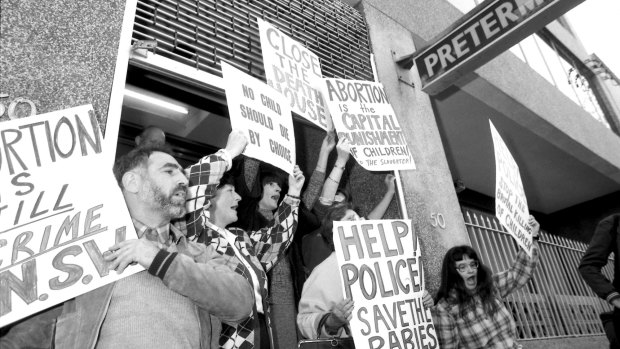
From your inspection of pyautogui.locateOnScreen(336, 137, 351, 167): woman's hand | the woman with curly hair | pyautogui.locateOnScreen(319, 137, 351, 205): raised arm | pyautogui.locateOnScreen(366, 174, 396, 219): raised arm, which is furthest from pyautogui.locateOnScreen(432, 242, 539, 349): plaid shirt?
pyautogui.locateOnScreen(336, 137, 351, 167): woman's hand

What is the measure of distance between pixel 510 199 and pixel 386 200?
967 millimetres

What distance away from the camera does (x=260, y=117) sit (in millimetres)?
2551

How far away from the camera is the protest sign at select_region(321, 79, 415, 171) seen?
3135 millimetres

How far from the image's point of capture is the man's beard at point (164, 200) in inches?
68.1

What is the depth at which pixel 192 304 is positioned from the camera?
156 cm

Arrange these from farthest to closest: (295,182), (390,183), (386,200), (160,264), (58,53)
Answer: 1. (390,183)
2. (386,200)
3. (295,182)
4. (58,53)
5. (160,264)

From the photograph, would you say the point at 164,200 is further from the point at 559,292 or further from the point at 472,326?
the point at 559,292

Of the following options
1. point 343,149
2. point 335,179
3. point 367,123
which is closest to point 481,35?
point 367,123

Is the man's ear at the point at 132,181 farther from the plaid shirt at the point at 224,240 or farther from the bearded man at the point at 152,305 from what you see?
the plaid shirt at the point at 224,240

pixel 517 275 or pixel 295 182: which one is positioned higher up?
pixel 295 182

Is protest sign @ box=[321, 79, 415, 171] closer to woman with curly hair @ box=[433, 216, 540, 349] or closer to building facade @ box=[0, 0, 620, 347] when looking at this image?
building facade @ box=[0, 0, 620, 347]

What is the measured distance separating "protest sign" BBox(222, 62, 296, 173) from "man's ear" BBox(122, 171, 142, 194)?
0.67 m

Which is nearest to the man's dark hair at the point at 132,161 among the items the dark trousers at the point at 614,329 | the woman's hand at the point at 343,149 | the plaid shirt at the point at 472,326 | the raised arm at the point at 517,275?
the woman's hand at the point at 343,149

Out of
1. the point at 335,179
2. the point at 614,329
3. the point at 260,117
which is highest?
the point at 260,117
